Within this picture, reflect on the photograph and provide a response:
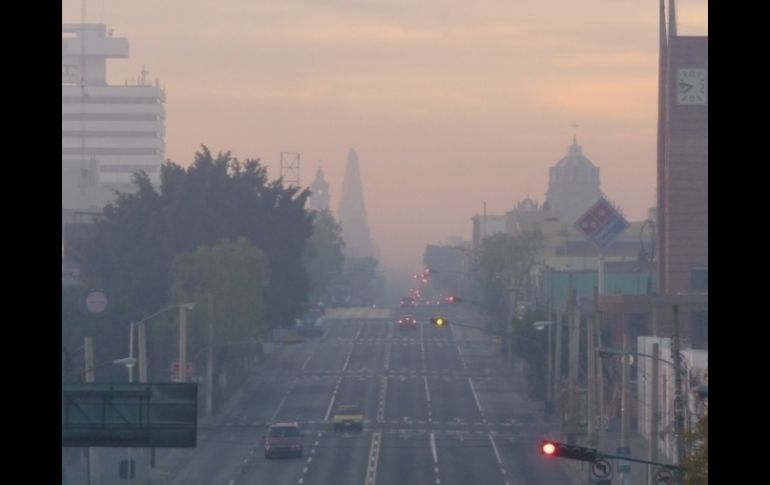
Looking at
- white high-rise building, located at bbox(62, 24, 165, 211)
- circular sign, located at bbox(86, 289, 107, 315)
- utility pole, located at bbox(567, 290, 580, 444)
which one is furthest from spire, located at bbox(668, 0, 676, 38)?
white high-rise building, located at bbox(62, 24, 165, 211)

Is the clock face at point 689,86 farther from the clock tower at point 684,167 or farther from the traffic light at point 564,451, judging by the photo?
the traffic light at point 564,451

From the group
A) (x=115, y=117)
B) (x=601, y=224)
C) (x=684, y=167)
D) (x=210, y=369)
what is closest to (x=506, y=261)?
(x=601, y=224)

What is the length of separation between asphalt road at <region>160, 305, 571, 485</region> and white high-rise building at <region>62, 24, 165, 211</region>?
3460 inches

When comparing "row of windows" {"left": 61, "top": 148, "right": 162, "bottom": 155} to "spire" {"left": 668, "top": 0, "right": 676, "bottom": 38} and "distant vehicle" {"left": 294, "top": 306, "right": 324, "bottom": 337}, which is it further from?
"spire" {"left": 668, "top": 0, "right": 676, "bottom": 38}

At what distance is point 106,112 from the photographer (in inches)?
7072

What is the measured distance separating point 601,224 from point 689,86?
8504 mm

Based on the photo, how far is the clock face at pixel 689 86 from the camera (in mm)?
74875

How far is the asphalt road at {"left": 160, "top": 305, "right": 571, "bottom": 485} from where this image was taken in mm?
44062

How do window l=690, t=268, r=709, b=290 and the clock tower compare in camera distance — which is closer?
window l=690, t=268, r=709, b=290

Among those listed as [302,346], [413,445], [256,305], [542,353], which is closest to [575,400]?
[413,445]
